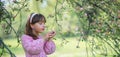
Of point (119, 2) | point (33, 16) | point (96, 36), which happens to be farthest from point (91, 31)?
point (33, 16)

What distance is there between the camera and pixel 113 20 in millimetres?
3873

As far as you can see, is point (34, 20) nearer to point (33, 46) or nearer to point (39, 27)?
point (39, 27)

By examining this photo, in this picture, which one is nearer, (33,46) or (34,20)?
(33,46)

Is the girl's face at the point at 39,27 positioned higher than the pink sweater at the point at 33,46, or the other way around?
the girl's face at the point at 39,27

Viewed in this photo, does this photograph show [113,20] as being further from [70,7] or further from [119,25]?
[70,7]

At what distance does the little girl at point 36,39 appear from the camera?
284 cm

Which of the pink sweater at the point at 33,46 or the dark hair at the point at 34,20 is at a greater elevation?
the dark hair at the point at 34,20

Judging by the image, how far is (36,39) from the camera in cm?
292

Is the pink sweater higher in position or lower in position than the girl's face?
lower

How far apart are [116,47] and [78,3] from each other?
0.58 meters

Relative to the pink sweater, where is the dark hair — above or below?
above

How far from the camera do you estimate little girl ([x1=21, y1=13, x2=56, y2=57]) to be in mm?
2838

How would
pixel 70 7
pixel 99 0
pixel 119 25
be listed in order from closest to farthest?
pixel 119 25 < pixel 99 0 < pixel 70 7

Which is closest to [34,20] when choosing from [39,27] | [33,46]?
[39,27]
